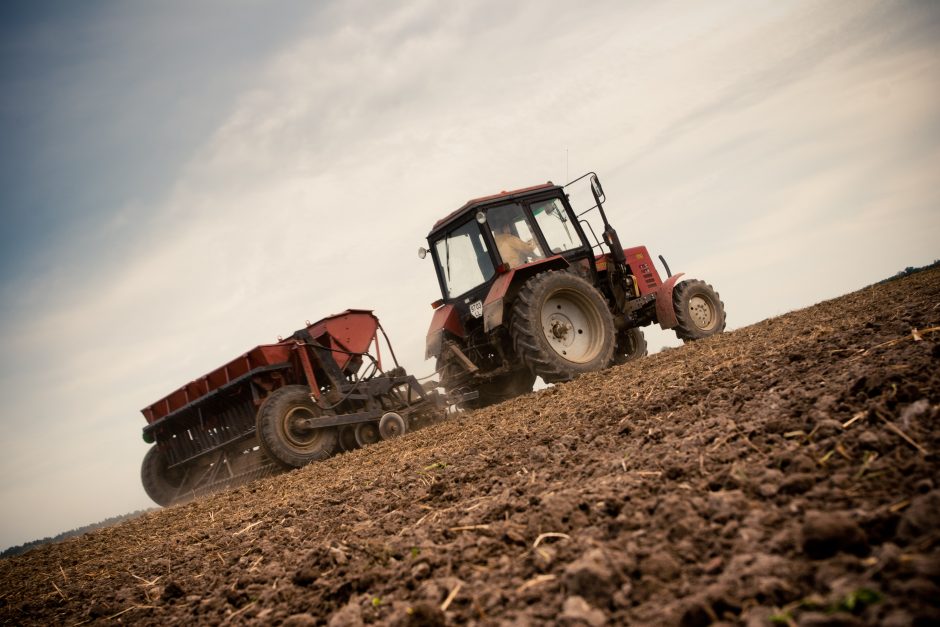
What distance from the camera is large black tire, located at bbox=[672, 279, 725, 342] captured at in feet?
24.2

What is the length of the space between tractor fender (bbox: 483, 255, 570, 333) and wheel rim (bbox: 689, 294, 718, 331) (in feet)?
8.04

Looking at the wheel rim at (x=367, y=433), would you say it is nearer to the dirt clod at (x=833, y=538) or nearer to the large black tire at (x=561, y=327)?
the large black tire at (x=561, y=327)

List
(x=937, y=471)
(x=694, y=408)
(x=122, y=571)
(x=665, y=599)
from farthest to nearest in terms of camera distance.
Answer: (x=122, y=571)
(x=694, y=408)
(x=937, y=471)
(x=665, y=599)

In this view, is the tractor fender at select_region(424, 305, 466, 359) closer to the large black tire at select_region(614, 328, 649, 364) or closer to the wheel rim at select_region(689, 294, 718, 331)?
the large black tire at select_region(614, 328, 649, 364)

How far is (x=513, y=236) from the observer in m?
6.54

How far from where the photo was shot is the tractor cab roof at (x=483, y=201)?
6.36m

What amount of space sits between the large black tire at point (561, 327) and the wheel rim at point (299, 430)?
2776 mm

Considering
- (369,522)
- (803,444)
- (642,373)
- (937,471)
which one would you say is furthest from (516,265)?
(937,471)

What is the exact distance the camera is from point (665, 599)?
1.16m

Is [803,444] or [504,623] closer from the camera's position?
[504,623]

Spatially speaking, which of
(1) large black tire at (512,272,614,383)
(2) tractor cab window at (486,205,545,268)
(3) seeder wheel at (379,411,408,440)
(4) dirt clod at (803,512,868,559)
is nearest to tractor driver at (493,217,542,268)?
(2) tractor cab window at (486,205,545,268)

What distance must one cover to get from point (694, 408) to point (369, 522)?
5.59 ft

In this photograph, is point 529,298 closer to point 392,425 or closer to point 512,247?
point 512,247

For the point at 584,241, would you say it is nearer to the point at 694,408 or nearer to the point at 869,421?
the point at 694,408
